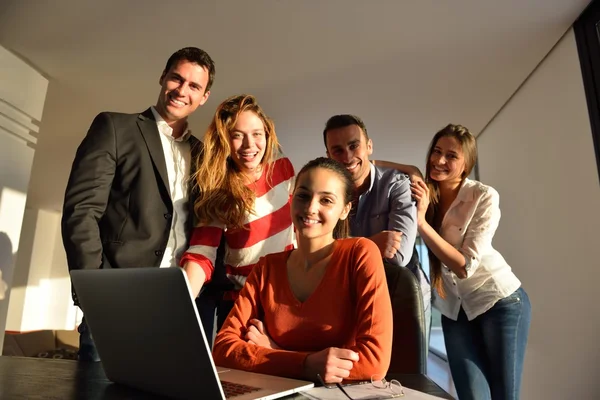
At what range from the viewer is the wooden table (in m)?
0.61

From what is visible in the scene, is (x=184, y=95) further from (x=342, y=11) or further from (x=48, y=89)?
(x=48, y=89)

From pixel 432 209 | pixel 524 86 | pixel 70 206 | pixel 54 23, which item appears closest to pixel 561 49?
pixel 524 86

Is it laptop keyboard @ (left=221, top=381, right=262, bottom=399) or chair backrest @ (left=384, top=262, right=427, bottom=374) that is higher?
chair backrest @ (left=384, top=262, right=427, bottom=374)

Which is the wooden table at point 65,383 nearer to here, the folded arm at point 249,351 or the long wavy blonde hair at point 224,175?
the folded arm at point 249,351

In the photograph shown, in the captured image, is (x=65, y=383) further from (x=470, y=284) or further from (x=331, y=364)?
(x=470, y=284)

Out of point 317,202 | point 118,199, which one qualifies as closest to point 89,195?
point 118,199

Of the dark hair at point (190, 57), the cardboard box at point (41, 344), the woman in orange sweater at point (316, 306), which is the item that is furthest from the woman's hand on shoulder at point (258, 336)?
the cardboard box at point (41, 344)

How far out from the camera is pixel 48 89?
334cm

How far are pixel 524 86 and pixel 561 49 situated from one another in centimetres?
53

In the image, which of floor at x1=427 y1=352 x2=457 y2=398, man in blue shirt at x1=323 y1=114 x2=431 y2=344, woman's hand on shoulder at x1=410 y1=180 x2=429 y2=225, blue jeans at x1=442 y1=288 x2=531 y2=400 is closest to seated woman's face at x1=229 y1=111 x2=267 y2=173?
man in blue shirt at x1=323 y1=114 x2=431 y2=344

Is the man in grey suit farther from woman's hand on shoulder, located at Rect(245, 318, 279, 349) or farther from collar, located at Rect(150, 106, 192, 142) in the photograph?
woman's hand on shoulder, located at Rect(245, 318, 279, 349)

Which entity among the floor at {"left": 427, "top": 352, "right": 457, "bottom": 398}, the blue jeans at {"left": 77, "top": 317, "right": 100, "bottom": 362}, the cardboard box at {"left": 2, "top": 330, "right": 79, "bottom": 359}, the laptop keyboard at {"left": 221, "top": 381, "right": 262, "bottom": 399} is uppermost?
the laptop keyboard at {"left": 221, "top": 381, "right": 262, "bottom": 399}

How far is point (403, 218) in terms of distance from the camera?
4.89 ft

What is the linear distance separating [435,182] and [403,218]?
545 millimetres
